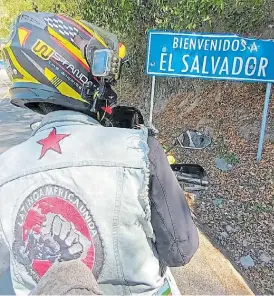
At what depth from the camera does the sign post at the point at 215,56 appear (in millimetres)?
4508

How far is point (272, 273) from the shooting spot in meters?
3.43

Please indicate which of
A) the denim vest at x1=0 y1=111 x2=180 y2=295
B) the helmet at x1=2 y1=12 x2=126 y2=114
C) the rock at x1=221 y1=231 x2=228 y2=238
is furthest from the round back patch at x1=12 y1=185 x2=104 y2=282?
the rock at x1=221 y1=231 x2=228 y2=238

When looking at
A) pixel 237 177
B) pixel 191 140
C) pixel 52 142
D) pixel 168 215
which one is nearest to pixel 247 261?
pixel 237 177

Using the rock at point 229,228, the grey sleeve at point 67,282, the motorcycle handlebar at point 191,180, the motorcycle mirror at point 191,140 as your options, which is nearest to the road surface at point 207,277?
the rock at point 229,228

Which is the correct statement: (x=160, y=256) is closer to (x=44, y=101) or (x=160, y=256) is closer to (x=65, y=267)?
(x=65, y=267)

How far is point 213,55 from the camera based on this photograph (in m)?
4.62

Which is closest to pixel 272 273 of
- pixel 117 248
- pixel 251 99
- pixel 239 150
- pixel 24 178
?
pixel 239 150

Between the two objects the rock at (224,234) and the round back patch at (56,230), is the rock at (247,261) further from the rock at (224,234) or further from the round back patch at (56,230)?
the round back patch at (56,230)

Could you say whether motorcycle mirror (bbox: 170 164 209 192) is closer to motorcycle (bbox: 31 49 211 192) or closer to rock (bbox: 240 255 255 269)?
motorcycle (bbox: 31 49 211 192)

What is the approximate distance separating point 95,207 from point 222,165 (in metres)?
4.27

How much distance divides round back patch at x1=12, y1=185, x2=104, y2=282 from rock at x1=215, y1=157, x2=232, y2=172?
410 centimetres

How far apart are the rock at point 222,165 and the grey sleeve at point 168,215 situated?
3.93 metres

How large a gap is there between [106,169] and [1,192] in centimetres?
36

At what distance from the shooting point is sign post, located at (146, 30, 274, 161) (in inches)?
177
